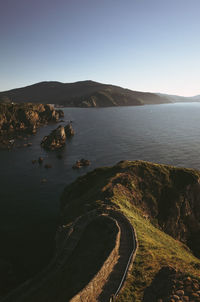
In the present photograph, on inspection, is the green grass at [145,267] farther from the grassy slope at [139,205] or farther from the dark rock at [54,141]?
the dark rock at [54,141]

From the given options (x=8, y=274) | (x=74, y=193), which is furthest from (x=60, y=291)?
(x=74, y=193)

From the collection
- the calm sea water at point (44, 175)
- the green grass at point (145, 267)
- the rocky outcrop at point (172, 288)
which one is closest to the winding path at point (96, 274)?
the green grass at point (145, 267)

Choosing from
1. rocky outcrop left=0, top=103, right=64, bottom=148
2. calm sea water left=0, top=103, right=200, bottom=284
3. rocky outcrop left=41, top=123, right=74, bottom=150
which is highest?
rocky outcrop left=0, top=103, right=64, bottom=148

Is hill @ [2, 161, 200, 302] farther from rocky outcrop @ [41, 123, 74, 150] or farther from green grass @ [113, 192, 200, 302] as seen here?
rocky outcrop @ [41, 123, 74, 150]

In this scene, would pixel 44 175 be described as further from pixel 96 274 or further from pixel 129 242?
pixel 96 274

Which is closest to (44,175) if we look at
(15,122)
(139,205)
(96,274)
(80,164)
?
(80,164)

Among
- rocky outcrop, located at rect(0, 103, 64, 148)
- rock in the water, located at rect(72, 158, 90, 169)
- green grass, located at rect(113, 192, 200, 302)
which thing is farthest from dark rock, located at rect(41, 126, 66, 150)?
green grass, located at rect(113, 192, 200, 302)

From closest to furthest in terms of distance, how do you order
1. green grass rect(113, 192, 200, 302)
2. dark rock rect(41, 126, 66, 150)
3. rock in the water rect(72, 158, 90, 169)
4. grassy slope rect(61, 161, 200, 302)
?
green grass rect(113, 192, 200, 302)
grassy slope rect(61, 161, 200, 302)
rock in the water rect(72, 158, 90, 169)
dark rock rect(41, 126, 66, 150)
